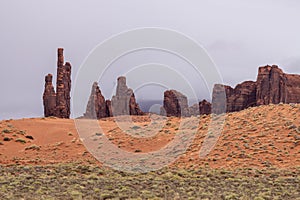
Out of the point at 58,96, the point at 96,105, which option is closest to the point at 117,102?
the point at 96,105

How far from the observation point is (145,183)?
63.1 feet

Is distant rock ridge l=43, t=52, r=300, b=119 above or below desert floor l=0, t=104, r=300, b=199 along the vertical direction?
above

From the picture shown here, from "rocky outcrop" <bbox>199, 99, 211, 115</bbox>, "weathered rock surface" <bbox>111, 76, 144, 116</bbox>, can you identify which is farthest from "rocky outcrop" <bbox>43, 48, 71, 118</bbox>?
"rocky outcrop" <bbox>199, 99, 211, 115</bbox>

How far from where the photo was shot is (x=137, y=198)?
51.8ft

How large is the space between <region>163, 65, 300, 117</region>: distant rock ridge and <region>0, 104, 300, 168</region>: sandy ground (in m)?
51.5

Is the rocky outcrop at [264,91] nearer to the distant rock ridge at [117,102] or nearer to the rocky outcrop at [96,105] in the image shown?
the distant rock ridge at [117,102]

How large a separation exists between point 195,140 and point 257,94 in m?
72.1

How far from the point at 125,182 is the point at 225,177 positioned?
234 inches

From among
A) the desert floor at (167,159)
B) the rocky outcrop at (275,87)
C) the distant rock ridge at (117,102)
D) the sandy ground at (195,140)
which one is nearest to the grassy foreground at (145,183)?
the desert floor at (167,159)

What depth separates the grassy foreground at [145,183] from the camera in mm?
16594

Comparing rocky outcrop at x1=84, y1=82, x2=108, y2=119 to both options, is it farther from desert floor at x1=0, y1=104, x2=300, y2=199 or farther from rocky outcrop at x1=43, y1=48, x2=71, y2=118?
desert floor at x1=0, y1=104, x2=300, y2=199

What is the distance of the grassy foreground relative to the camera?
16594mm

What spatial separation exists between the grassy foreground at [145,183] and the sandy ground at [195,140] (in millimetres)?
3295

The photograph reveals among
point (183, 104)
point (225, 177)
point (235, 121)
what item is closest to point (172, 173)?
point (225, 177)
